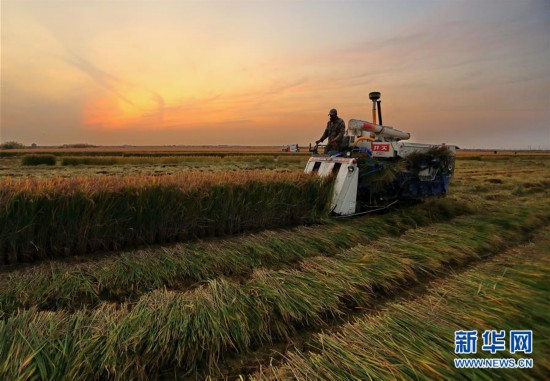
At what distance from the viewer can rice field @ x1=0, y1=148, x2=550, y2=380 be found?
2375mm

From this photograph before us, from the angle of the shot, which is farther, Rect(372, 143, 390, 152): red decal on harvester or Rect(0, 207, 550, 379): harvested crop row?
Rect(372, 143, 390, 152): red decal on harvester

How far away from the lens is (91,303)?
3416 millimetres

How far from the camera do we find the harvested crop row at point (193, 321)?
2340 millimetres

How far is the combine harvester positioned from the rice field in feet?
3.19

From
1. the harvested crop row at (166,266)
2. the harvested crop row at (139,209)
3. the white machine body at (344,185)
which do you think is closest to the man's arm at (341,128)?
the white machine body at (344,185)

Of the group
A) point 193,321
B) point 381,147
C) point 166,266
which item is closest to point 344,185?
point 381,147

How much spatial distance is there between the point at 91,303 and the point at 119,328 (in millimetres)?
1067

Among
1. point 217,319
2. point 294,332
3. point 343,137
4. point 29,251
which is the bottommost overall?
point 294,332

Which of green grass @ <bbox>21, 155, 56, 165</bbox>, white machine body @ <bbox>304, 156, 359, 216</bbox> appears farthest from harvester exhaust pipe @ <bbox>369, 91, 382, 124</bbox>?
green grass @ <bbox>21, 155, 56, 165</bbox>

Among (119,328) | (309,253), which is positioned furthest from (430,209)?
(119,328)

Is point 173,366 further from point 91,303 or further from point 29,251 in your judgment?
point 29,251

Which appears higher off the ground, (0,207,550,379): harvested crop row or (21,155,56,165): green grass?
(21,155,56,165): green grass

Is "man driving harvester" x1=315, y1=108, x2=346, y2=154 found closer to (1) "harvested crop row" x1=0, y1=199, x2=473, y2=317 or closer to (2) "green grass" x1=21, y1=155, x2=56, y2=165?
(1) "harvested crop row" x1=0, y1=199, x2=473, y2=317

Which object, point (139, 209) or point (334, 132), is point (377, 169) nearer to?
point (334, 132)
